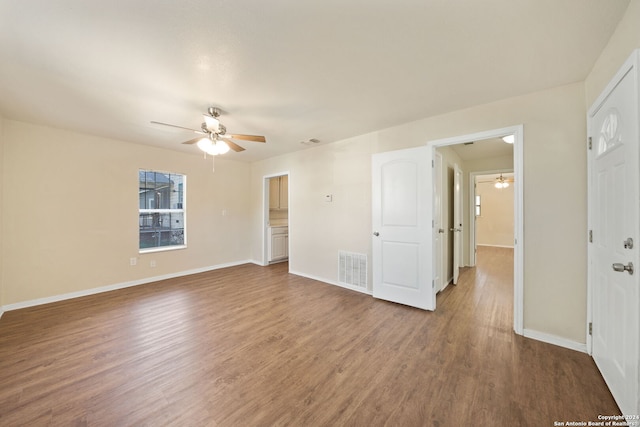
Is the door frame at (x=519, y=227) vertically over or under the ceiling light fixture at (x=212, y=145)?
under

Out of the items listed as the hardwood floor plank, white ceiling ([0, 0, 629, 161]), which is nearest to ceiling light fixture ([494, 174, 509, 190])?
the hardwood floor plank

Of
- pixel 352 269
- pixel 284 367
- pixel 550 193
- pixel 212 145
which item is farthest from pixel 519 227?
pixel 212 145

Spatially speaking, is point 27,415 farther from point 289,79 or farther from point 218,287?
point 289,79

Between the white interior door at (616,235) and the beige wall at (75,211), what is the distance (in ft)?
19.0

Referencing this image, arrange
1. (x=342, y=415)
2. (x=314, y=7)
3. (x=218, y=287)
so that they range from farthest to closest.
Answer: (x=218, y=287) < (x=342, y=415) < (x=314, y=7)

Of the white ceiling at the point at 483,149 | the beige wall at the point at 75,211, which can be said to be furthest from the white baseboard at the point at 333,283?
the white ceiling at the point at 483,149

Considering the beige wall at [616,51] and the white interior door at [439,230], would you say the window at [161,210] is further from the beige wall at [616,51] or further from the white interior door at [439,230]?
the beige wall at [616,51]

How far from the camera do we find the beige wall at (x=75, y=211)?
323cm

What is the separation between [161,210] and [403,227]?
4.55 m

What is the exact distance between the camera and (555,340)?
2.29 metres

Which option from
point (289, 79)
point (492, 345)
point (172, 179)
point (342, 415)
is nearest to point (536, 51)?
point (289, 79)

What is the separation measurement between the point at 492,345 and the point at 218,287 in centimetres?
389

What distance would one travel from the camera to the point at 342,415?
59.6 inches

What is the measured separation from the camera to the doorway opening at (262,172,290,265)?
572 centimetres
